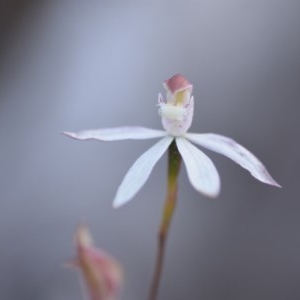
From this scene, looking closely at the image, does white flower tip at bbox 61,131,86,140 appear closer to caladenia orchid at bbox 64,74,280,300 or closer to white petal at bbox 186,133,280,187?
caladenia orchid at bbox 64,74,280,300

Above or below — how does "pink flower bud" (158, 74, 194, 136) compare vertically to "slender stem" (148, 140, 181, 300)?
above

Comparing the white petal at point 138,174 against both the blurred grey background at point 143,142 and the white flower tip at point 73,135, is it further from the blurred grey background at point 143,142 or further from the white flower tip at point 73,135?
the blurred grey background at point 143,142

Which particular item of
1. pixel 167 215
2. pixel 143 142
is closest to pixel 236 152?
pixel 167 215

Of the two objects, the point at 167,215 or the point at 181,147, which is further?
the point at 181,147

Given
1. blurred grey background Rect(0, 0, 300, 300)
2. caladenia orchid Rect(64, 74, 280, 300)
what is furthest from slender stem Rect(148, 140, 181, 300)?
blurred grey background Rect(0, 0, 300, 300)

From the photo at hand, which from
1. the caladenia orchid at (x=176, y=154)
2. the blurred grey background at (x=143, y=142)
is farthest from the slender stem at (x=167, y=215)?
the blurred grey background at (x=143, y=142)

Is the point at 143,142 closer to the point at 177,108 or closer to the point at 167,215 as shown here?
the point at 177,108
